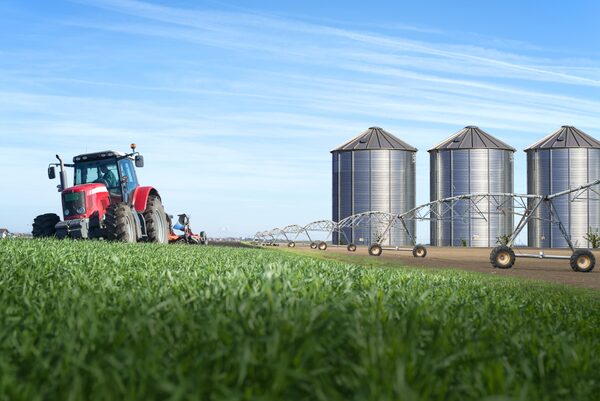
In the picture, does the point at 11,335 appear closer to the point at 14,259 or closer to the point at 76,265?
the point at 76,265

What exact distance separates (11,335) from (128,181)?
66.4ft

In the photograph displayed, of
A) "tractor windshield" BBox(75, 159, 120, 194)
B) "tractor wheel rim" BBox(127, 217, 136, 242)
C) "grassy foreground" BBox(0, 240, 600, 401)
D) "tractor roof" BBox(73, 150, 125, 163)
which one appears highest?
"tractor roof" BBox(73, 150, 125, 163)

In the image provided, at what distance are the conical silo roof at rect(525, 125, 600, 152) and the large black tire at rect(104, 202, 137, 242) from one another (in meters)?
79.9

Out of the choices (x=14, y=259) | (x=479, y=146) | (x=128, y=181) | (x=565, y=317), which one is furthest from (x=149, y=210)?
(x=479, y=146)

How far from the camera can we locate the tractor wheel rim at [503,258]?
26.5 m

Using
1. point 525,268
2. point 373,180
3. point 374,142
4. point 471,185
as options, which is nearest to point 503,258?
point 525,268

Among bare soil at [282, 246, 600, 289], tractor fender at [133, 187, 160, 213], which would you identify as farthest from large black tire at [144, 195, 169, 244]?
bare soil at [282, 246, 600, 289]

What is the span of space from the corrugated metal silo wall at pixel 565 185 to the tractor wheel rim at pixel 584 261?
6449 centimetres

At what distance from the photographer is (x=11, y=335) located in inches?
144

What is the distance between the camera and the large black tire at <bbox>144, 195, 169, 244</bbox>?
23855 millimetres

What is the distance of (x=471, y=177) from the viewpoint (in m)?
89.6

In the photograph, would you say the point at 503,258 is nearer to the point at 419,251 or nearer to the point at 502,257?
the point at 502,257

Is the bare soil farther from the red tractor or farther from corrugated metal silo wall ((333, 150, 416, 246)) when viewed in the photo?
corrugated metal silo wall ((333, 150, 416, 246))

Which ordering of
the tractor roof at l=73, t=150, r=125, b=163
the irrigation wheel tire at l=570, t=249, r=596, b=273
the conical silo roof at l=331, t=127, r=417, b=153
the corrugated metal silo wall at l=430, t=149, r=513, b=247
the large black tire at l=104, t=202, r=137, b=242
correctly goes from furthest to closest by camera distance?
the conical silo roof at l=331, t=127, r=417, b=153 < the corrugated metal silo wall at l=430, t=149, r=513, b=247 < the irrigation wheel tire at l=570, t=249, r=596, b=273 < the tractor roof at l=73, t=150, r=125, b=163 < the large black tire at l=104, t=202, r=137, b=242
